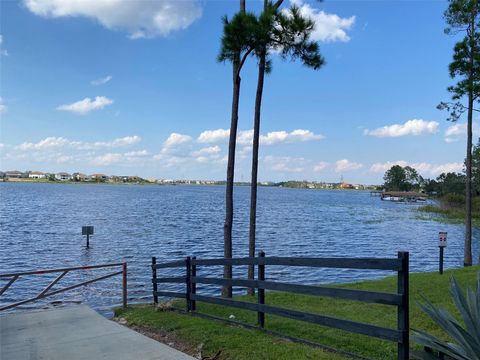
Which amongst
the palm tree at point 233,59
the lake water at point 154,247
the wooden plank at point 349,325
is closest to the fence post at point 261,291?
the wooden plank at point 349,325

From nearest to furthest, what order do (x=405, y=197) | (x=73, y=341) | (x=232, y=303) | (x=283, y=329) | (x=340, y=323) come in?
1. (x=340, y=323)
2. (x=283, y=329)
3. (x=73, y=341)
4. (x=232, y=303)
5. (x=405, y=197)

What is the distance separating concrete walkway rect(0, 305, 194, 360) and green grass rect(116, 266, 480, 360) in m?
0.62

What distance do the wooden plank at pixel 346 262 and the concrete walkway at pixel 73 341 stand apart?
6.08ft

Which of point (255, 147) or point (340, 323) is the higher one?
point (255, 147)

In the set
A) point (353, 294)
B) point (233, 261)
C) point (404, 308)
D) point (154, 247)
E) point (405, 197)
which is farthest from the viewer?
point (405, 197)

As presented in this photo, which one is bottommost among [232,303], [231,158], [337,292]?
[232,303]

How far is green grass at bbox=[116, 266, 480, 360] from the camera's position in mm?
5902

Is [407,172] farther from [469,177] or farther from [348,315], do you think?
[348,315]

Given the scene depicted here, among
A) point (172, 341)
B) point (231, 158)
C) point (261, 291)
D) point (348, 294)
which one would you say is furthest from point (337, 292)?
point (231, 158)

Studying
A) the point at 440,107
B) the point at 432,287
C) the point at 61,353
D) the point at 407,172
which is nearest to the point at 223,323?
→ the point at 61,353

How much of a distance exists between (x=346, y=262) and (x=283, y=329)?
91.2 inches

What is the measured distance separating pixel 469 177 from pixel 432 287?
368 inches

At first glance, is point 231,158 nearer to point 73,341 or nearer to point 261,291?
point 261,291

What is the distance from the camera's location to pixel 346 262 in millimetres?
5402
